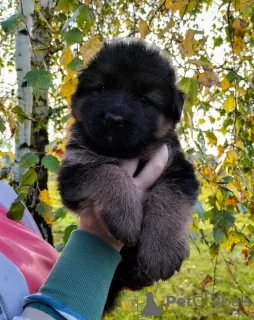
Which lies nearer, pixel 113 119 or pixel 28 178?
pixel 113 119

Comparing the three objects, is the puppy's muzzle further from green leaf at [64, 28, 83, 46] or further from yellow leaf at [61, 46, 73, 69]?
yellow leaf at [61, 46, 73, 69]

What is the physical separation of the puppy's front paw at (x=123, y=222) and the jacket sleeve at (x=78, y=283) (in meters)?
0.07

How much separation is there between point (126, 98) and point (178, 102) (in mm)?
341

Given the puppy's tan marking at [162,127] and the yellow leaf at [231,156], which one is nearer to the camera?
the puppy's tan marking at [162,127]

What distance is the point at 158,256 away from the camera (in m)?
1.86

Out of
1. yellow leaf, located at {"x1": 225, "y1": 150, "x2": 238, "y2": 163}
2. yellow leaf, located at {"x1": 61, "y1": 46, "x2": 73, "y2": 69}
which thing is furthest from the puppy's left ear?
yellow leaf, located at {"x1": 225, "y1": 150, "x2": 238, "y2": 163}

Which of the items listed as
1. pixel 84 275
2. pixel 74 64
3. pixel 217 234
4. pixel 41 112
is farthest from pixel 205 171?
pixel 41 112

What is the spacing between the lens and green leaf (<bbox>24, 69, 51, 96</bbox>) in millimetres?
1875

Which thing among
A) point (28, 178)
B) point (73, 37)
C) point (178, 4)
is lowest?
point (28, 178)

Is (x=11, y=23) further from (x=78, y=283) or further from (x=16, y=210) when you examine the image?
(x=78, y=283)

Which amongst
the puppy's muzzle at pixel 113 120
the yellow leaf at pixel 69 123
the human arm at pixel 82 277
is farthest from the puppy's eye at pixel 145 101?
the human arm at pixel 82 277

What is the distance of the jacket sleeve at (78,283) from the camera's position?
1.46 meters

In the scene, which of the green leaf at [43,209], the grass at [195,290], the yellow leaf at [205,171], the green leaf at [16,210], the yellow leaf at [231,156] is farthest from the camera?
the grass at [195,290]

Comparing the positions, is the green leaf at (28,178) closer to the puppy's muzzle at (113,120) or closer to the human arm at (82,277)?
the human arm at (82,277)
